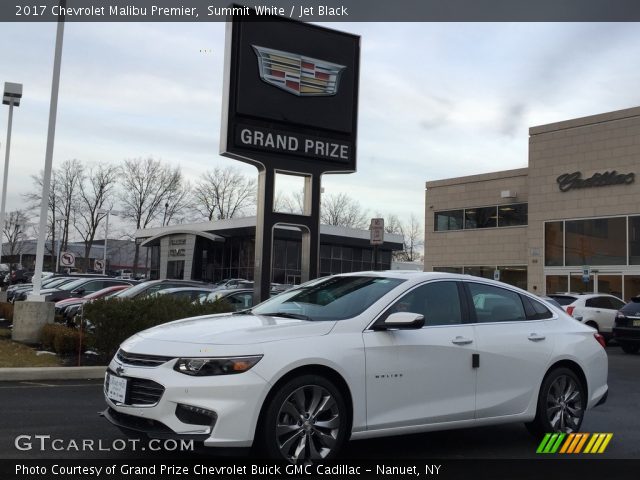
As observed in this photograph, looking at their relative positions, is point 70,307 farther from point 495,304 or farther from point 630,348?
point 630,348

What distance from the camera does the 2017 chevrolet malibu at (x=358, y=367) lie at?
4.71m

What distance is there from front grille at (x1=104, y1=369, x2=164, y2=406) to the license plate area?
0.14 ft

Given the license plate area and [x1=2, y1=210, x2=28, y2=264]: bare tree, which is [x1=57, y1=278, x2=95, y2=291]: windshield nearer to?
the license plate area

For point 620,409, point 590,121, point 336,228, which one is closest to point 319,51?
point 620,409

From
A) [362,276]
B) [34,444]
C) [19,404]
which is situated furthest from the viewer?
[19,404]

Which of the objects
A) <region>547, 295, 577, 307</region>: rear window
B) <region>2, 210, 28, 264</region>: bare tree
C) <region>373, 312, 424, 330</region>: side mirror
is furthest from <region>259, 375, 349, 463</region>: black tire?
<region>2, 210, 28, 264</region>: bare tree

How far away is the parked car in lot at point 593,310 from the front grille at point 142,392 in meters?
17.5

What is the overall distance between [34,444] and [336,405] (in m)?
2.78

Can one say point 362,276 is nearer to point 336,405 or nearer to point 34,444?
point 336,405

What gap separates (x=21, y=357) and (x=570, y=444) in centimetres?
896

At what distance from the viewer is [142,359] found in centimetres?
496

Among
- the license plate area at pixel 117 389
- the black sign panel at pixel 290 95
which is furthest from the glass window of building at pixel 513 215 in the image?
the license plate area at pixel 117 389

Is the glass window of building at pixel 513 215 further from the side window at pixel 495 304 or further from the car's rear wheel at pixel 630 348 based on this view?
the side window at pixel 495 304

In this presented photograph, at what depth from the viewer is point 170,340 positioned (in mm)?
5027
